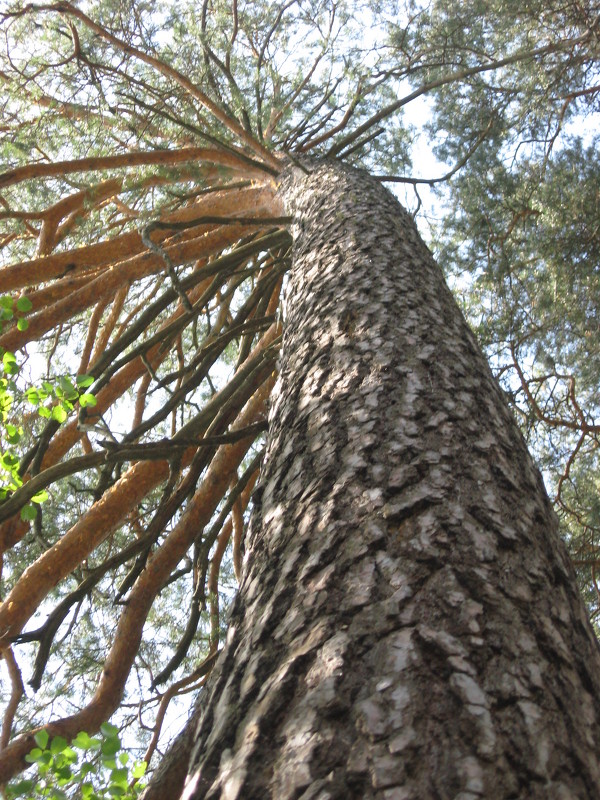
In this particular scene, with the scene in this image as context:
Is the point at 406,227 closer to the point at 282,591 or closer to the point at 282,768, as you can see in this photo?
the point at 282,591

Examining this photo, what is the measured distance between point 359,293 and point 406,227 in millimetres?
993

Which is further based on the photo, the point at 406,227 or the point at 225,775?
the point at 406,227

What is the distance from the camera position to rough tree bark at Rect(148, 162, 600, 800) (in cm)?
71

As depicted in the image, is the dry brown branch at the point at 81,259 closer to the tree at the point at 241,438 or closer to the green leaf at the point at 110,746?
the tree at the point at 241,438

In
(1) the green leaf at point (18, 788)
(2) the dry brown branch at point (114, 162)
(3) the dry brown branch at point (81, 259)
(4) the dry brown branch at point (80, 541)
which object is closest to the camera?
(1) the green leaf at point (18, 788)

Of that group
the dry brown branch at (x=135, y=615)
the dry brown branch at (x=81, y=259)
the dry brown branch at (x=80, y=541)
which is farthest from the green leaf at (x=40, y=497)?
the dry brown branch at (x=81, y=259)

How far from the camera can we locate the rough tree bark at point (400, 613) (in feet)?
2.33

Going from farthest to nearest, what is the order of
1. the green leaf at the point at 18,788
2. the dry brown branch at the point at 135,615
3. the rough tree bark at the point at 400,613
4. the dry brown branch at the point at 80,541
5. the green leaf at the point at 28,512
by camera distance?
the dry brown branch at the point at 80,541 < the dry brown branch at the point at 135,615 < the green leaf at the point at 28,512 < the green leaf at the point at 18,788 < the rough tree bark at the point at 400,613

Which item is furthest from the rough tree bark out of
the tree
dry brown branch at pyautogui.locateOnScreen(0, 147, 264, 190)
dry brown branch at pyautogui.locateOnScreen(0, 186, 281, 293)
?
dry brown branch at pyautogui.locateOnScreen(0, 147, 264, 190)

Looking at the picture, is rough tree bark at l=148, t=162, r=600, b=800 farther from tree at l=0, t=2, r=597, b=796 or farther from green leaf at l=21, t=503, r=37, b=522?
green leaf at l=21, t=503, r=37, b=522

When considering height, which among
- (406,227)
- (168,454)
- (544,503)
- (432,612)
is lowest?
(432,612)

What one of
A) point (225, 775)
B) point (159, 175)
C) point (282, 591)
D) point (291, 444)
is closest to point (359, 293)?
point (291, 444)

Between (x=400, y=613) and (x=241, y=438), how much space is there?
4.07 feet

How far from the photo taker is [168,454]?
215 centimetres
